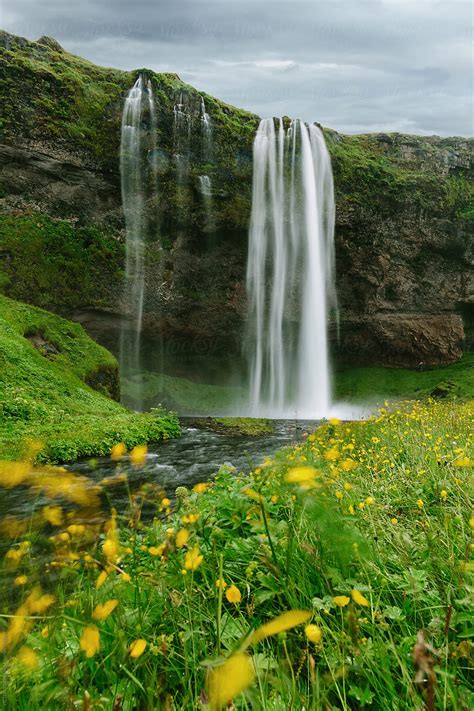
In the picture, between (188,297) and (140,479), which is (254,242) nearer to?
(188,297)

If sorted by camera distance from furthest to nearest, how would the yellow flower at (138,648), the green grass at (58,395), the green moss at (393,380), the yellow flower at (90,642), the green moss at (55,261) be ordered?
the green moss at (393,380), the green moss at (55,261), the green grass at (58,395), the yellow flower at (138,648), the yellow flower at (90,642)

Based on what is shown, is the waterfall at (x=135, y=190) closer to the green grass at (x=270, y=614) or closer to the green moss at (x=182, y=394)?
the green moss at (x=182, y=394)

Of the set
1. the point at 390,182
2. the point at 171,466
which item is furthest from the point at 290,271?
the point at 171,466

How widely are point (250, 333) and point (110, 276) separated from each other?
30.4 feet

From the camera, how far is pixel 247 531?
3.17 m

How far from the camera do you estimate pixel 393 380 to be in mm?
32750

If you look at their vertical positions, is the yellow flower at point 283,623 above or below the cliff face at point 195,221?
below

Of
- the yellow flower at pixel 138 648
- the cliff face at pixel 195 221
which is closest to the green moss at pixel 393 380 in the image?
the cliff face at pixel 195 221

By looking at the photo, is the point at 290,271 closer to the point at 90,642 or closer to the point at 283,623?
the point at 90,642

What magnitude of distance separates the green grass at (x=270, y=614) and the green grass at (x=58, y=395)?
27.8ft

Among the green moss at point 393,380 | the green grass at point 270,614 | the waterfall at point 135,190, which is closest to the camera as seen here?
the green grass at point 270,614

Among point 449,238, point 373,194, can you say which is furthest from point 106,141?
point 449,238

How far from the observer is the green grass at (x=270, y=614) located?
51.6 inches

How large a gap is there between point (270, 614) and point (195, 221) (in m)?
27.4
